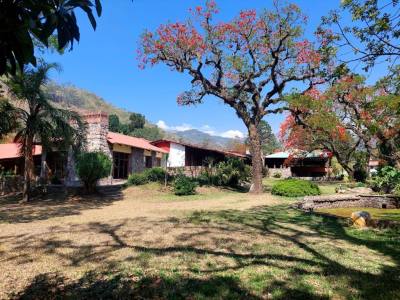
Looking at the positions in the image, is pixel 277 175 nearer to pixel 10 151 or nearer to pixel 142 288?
pixel 10 151

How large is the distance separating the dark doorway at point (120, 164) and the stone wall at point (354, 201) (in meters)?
16.6

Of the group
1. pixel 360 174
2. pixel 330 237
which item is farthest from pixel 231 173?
pixel 360 174

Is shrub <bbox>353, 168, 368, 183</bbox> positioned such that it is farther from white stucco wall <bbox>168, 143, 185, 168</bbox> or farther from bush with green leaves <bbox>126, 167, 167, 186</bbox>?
bush with green leaves <bbox>126, 167, 167, 186</bbox>

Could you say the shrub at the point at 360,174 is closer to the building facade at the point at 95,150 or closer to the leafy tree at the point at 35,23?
the building facade at the point at 95,150

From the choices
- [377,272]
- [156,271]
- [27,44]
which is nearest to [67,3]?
[27,44]

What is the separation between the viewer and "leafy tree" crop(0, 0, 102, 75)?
2062 mm

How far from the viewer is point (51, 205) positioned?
16.5m

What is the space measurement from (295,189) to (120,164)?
14.4 meters

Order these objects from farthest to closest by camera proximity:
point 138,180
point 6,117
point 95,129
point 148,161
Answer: point 148,161, point 95,129, point 138,180, point 6,117

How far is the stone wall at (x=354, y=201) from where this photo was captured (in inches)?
578

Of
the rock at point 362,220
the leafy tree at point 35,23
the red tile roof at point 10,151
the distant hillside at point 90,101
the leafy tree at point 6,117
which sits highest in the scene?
the distant hillside at point 90,101

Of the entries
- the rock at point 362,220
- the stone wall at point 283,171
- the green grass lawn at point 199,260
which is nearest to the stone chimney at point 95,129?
the green grass lawn at point 199,260

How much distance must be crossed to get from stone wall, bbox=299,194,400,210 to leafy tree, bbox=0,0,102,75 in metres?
13.5

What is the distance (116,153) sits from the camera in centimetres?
2727
